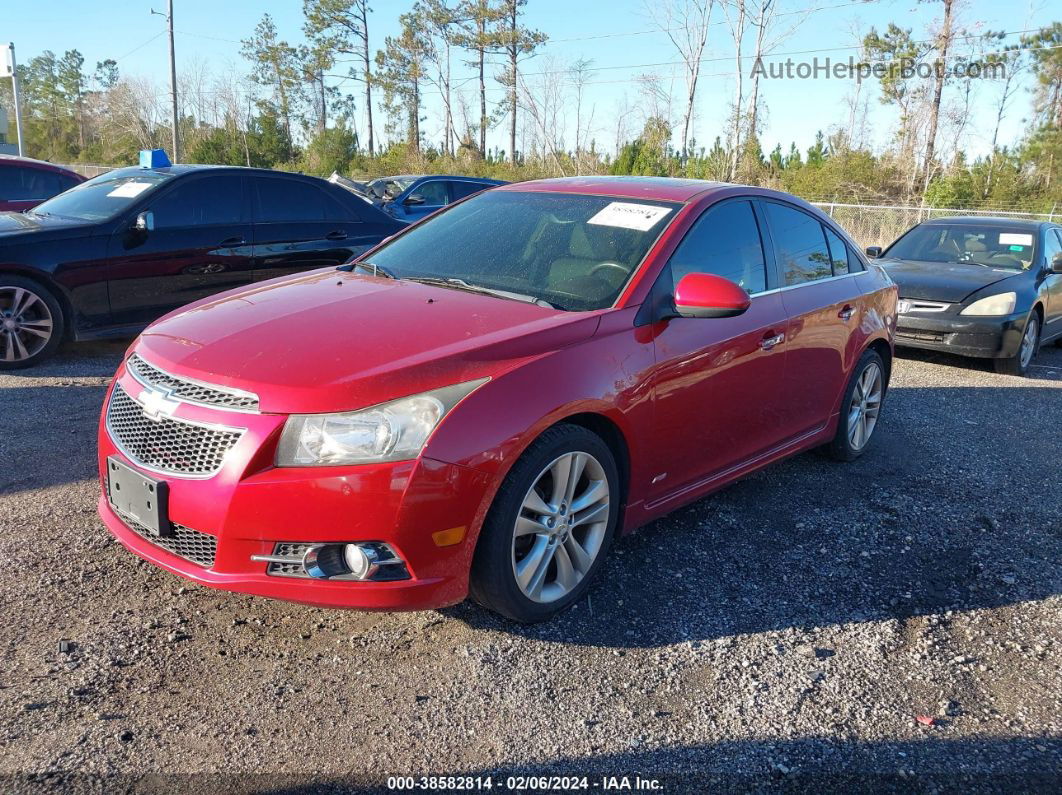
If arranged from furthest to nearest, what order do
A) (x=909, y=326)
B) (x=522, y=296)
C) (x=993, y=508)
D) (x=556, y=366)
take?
(x=909, y=326)
(x=993, y=508)
(x=522, y=296)
(x=556, y=366)

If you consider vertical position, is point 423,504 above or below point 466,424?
below

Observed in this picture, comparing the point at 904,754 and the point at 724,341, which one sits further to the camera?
the point at 724,341

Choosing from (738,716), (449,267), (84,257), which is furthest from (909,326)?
(84,257)

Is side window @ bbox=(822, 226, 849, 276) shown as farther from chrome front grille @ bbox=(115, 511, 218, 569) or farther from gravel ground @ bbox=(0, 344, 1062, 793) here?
chrome front grille @ bbox=(115, 511, 218, 569)

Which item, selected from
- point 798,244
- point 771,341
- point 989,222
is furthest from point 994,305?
point 771,341

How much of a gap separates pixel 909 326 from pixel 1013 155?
99.4ft

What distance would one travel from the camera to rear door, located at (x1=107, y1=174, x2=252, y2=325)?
22.0 ft

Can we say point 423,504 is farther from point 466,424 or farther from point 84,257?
point 84,257

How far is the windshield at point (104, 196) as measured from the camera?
6883mm

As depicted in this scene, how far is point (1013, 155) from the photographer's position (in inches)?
1312

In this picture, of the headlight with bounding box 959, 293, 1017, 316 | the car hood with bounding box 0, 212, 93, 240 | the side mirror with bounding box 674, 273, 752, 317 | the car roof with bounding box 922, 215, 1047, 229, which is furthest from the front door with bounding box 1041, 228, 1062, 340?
the car hood with bounding box 0, 212, 93, 240

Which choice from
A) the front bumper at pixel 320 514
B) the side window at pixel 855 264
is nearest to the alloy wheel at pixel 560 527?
the front bumper at pixel 320 514

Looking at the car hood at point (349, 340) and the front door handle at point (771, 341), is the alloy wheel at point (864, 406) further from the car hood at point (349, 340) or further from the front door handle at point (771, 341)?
the car hood at point (349, 340)

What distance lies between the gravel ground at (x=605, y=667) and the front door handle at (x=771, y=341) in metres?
0.90
